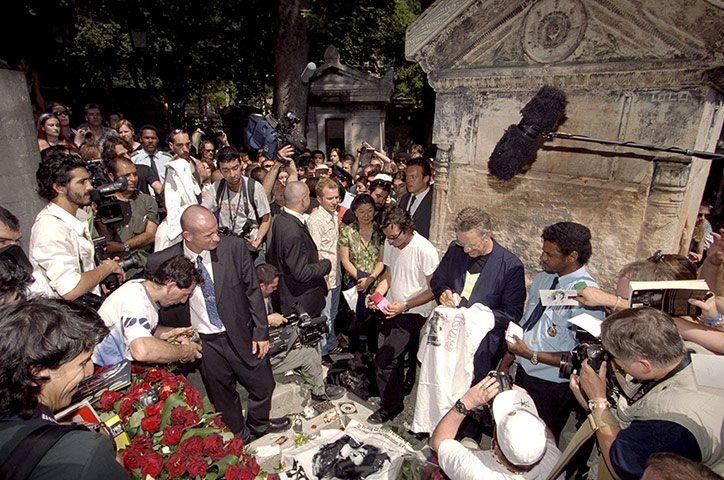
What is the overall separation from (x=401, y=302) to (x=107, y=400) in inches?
91.3

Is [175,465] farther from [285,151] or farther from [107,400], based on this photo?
[285,151]

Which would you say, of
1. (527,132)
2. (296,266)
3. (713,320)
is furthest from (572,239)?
(296,266)

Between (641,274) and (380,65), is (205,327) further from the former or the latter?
(380,65)

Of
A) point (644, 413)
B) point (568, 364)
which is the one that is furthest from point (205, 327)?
point (644, 413)

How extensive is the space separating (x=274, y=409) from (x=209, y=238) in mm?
1822

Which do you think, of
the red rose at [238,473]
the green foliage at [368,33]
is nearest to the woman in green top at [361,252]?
the red rose at [238,473]

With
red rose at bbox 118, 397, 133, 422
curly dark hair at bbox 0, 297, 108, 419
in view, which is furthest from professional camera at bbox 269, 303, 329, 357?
curly dark hair at bbox 0, 297, 108, 419

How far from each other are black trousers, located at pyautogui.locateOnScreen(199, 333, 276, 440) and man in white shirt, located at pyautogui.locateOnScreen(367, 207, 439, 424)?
3.35 feet

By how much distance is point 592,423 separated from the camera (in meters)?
2.12

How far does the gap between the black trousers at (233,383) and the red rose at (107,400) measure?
115 centimetres

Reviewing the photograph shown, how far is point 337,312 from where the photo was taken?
506 centimetres

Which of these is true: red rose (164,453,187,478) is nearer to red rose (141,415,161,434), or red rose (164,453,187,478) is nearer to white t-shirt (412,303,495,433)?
red rose (141,415,161,434)

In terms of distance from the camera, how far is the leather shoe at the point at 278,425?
3.69 m

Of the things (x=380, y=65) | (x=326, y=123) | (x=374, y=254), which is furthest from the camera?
(x=380, y=65)
